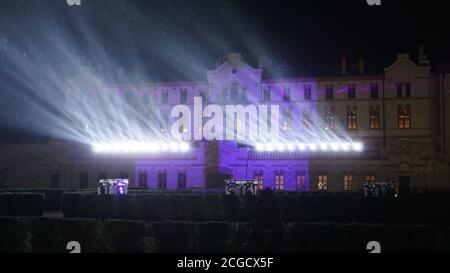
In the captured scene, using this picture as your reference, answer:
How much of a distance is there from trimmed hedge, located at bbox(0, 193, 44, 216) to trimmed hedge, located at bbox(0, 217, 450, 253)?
13.7 feet

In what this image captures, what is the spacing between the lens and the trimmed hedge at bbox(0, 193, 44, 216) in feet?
94.7

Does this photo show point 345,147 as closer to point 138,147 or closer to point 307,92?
point 307,92

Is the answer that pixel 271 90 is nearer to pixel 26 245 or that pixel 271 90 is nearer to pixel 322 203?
pixel 322 203

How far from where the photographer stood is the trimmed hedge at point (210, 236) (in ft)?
68.7

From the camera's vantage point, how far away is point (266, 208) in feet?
82.6

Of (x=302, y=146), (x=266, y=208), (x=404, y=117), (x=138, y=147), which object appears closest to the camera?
(x=266, y=208)

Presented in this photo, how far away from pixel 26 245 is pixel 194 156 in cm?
3419

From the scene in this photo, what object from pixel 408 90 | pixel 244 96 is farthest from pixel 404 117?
pixel 244 96

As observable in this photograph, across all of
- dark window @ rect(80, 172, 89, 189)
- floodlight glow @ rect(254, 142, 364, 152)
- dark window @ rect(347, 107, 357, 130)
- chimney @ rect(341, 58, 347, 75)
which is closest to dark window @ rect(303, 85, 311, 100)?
chimney @ rect(341, 58, 347, 75)

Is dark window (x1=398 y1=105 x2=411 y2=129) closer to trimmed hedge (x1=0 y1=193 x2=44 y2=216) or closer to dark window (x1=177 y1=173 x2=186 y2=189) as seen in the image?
dark window (x1=177 y1=173 x2=186 y2=189)

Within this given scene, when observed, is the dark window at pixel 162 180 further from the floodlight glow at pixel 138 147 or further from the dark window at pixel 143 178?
the floodlight glow at pixel 138 147

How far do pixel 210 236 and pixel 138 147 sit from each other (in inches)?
1514

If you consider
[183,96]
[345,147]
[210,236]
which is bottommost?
[210,236]

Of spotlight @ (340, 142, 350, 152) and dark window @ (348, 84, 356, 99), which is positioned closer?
spotlight @ (340, 142, 350, 152)
